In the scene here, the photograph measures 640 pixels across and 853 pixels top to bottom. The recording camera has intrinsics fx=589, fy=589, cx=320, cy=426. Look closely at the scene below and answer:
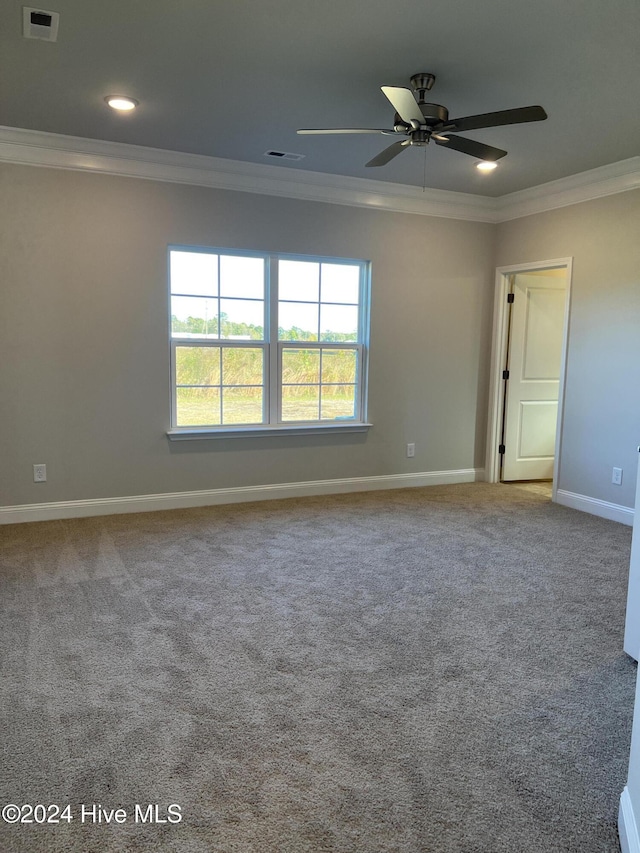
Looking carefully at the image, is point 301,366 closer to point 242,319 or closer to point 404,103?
point 242,319

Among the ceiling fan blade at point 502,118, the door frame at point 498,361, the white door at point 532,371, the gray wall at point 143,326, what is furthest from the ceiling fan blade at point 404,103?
the white door at point 532,371

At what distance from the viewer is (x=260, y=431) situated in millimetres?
4945

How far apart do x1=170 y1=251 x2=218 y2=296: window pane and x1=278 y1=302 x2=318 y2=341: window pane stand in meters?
0.61

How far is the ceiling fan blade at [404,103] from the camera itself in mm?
2506

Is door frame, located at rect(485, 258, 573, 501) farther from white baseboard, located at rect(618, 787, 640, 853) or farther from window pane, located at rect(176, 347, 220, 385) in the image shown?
white baseboard, located at rect(618, 787, 640, 853)

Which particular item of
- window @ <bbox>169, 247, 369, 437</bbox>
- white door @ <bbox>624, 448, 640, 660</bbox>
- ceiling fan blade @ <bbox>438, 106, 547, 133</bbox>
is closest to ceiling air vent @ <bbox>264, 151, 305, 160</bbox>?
window @ <bbox>169, 247, 369, 437</bbox>

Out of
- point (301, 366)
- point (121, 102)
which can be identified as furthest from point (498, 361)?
point (121, 102)

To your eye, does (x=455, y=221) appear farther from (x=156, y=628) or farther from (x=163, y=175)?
(x=156, y=628)

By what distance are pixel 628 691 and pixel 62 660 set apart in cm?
226

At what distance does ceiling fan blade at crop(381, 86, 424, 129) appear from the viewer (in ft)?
8.22

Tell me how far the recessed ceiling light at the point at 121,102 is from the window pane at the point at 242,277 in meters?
1.43

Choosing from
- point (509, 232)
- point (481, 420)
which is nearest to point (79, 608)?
point (481, 420)

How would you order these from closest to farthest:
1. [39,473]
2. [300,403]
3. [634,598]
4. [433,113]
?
1. [634,598]
2. [433,113]
3. [39,473]
4. [300,403]

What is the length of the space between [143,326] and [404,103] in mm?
2621
